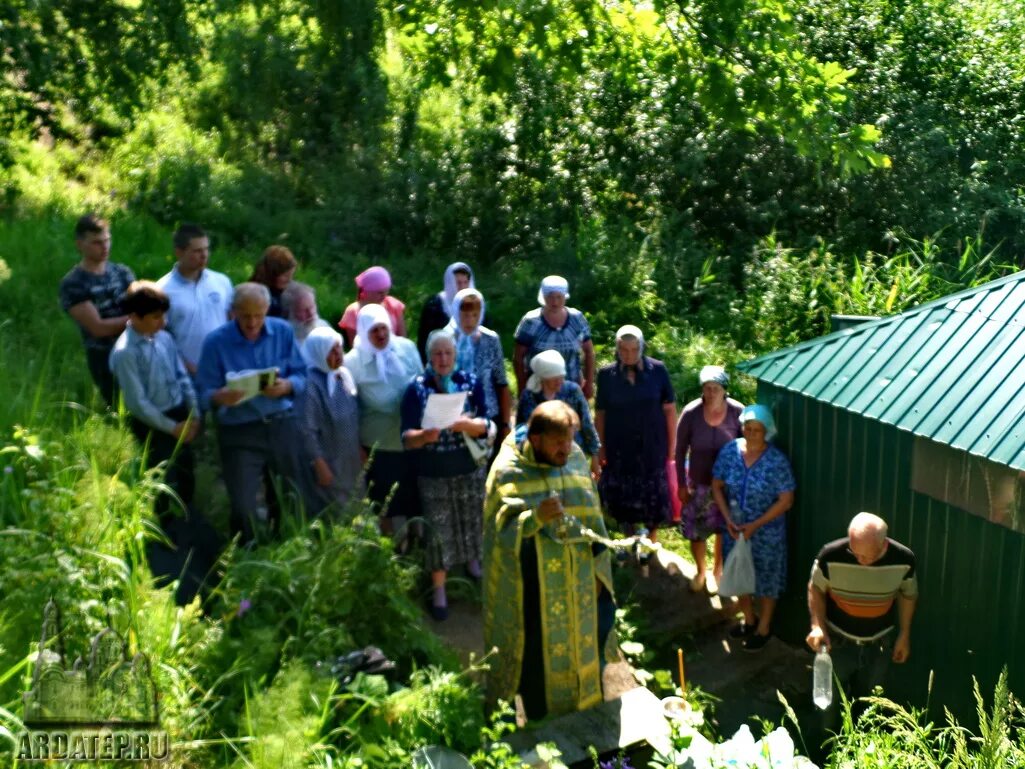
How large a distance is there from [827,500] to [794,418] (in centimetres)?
55

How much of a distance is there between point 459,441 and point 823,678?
7.99 ft

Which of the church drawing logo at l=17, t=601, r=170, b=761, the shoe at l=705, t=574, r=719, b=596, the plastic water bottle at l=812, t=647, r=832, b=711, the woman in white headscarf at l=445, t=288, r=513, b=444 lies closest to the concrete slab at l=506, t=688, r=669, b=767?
the plastic water bottle at l=812, t=647, r=832, b=711

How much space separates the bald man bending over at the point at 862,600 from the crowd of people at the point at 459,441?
27 millimetres

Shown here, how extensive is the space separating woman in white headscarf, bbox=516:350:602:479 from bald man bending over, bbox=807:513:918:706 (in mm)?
1686

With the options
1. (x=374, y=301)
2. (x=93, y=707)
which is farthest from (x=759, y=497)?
(x=93, y=707)

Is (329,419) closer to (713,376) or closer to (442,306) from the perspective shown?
(442,306)

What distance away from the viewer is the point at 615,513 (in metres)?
8.21

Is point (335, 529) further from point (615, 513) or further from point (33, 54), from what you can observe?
point (33, 54)

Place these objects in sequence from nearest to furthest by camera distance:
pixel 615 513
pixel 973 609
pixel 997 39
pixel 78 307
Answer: pixel 973 609, pixel 78 307, pixel 615 513, pixel 997 39

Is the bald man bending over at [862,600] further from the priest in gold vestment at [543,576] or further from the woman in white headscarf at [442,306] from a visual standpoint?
the woman in white headscarf at [442,306]

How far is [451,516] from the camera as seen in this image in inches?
282

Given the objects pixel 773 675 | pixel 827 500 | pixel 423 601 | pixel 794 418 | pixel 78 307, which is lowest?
pixel 773 675

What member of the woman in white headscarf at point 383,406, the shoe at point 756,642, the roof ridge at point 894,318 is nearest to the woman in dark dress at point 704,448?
the roof ridge at point 894,318

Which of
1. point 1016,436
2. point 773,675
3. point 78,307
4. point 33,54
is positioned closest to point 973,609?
point 1016,436
